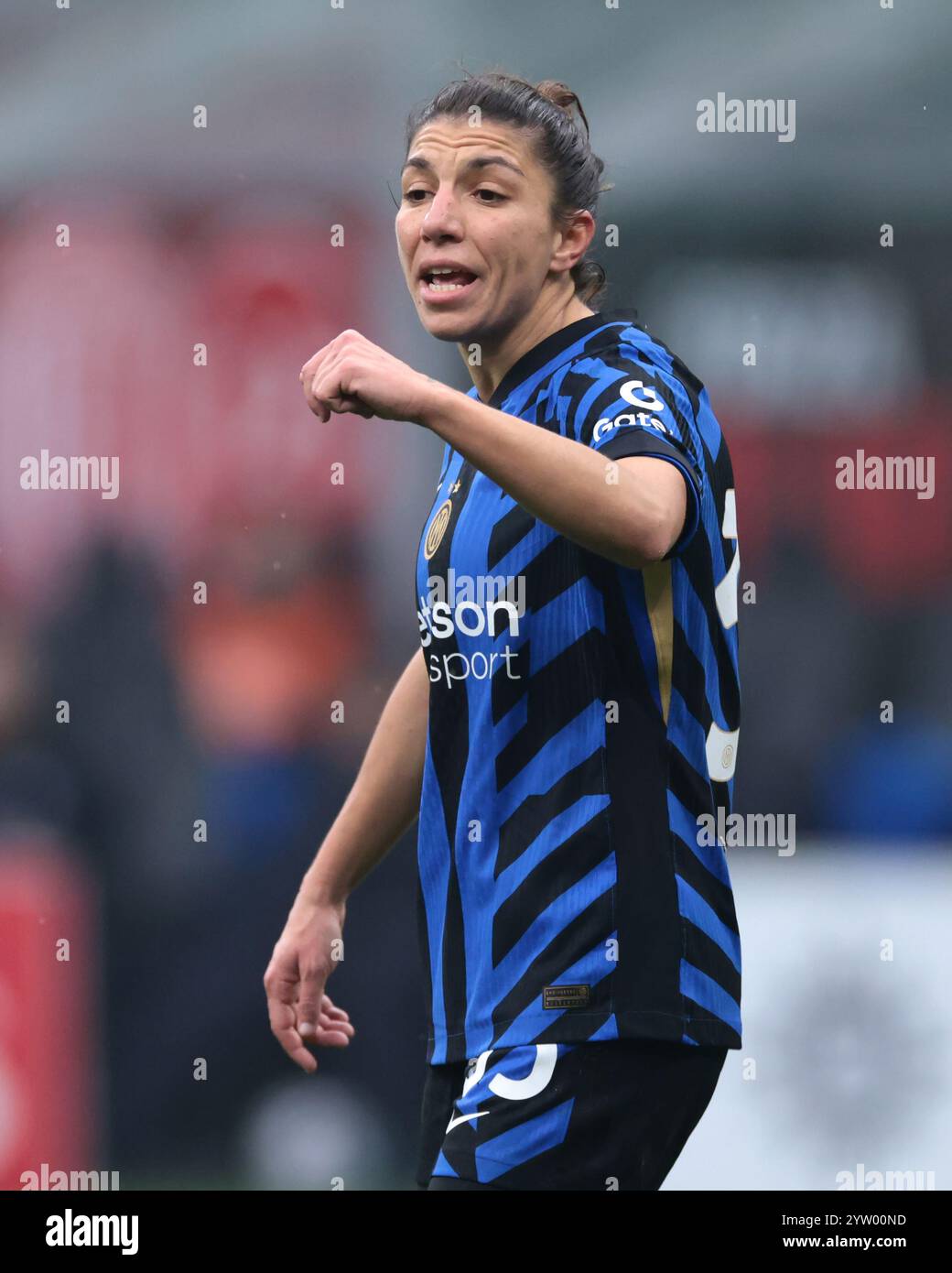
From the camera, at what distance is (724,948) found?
2.28m

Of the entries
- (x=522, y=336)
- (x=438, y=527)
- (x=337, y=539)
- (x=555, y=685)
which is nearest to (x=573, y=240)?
(x=522, y=336)

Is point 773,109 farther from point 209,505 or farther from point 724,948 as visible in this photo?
point 724,948

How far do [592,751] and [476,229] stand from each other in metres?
0.71

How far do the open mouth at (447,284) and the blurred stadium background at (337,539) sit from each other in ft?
7.07

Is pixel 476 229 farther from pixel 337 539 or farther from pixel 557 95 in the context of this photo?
pixel 337 539

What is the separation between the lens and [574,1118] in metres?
2.12

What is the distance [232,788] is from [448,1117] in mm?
2269

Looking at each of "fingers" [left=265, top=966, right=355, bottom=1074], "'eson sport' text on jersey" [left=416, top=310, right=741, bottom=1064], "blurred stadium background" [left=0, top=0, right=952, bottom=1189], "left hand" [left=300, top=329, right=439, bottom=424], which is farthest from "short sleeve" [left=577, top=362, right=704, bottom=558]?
"blurred stadium background" [left=0, top=0, right=952, bottom=1189]

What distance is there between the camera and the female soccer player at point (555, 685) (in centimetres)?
204

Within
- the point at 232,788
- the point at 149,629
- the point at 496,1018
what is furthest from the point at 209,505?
the point at 496,1018

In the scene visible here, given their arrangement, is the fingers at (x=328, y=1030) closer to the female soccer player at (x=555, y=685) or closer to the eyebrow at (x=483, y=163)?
the female soccer player at (x=555, y=685)

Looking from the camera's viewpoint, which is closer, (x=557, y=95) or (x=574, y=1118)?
(x=574, y=1118)

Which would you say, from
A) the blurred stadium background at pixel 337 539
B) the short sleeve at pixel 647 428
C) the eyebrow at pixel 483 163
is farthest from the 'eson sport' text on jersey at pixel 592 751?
the blurred stadium background at pixel 337 539

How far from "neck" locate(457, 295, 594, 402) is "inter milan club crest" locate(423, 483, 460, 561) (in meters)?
0.16
